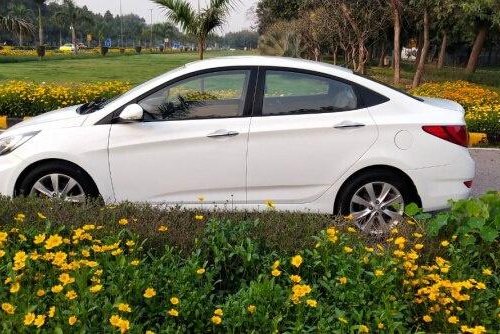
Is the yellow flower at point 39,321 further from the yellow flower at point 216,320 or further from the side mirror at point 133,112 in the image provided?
the side mirror at point 133,112

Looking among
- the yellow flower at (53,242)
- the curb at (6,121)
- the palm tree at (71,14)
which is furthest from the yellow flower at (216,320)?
the palm tree at (71,14)

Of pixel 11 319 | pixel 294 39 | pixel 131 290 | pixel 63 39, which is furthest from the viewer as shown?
pixel 63 39

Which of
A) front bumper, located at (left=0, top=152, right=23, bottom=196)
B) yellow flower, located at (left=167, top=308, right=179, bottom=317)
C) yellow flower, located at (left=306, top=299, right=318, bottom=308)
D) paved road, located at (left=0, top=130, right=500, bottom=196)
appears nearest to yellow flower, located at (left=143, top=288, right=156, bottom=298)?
Answer: yellow flower, located at (left=167, top=308, right=179, bottom=317)

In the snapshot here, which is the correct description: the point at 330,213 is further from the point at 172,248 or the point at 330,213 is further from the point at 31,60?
the point at 31,60

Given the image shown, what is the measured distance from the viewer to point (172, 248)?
126 inches

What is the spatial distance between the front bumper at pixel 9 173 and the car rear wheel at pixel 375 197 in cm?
277

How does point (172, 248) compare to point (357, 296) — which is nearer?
point (357, 296)

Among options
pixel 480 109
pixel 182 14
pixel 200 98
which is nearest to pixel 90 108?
pixel 200 98

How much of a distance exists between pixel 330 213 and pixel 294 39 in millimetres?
23064

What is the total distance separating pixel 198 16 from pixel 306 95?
984 centimetres

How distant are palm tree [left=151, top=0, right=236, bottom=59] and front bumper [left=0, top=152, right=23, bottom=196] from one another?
9.48 metres

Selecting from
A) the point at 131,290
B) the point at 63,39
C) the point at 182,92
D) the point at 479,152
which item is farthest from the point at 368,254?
the point at 63,39

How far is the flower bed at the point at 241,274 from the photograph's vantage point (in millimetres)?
2686

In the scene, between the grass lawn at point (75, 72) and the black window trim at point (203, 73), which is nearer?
the black window trim at point (203, 73)
